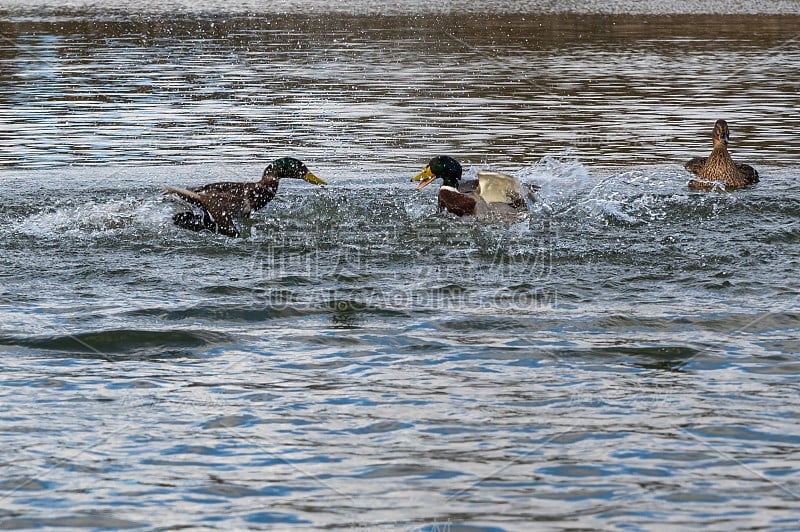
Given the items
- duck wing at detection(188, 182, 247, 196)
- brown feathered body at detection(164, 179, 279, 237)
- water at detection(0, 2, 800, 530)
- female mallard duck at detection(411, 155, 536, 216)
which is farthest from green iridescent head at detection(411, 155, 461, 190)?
duck wing at detection(188, 182, 247, 196)

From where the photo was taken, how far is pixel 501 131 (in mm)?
18062

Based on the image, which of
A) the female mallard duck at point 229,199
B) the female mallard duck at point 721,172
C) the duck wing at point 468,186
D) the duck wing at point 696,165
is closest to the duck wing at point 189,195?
the female mallard duck at point 229,199

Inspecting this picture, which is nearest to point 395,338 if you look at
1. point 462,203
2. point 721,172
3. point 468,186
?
point 462,203

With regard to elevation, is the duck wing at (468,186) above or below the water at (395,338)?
above

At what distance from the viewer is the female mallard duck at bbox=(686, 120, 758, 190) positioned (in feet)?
40.9

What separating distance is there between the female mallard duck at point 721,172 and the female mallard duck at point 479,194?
7.48 ft

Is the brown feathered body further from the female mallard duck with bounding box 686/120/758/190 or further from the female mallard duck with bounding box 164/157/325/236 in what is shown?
the female mallard duck with bounding box 686/120/758/190

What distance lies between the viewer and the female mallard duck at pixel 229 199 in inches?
407

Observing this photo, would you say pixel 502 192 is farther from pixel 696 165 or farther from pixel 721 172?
pixel 696 165

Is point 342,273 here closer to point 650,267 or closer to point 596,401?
point 650,267

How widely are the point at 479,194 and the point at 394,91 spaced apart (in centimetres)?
1180

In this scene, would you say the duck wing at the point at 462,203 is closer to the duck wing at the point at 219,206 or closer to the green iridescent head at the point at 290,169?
the green iridescent head at the point at 290,169

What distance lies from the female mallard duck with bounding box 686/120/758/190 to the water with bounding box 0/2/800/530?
266 mm

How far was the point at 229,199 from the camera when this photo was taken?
1072 cm
